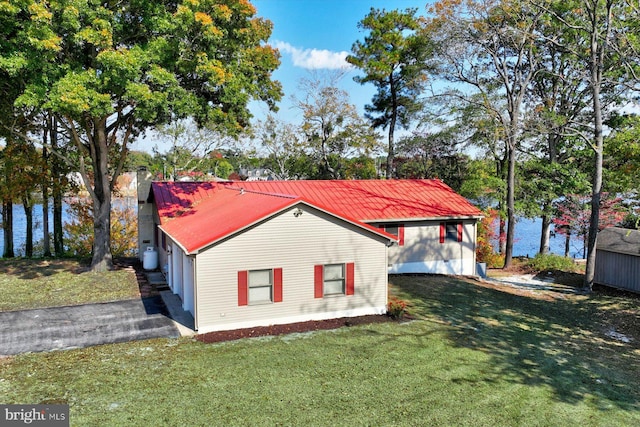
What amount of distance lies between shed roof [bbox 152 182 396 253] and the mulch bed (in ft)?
8.49

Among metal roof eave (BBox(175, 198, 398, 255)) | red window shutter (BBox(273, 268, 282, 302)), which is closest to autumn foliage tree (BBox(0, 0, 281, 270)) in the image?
metal roof eave (BBox(175, 198, 398, 255))

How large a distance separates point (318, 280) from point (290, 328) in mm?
1789

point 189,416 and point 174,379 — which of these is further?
point 174,379

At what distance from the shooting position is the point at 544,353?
12.5 meters

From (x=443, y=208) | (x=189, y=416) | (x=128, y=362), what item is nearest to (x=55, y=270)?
(x=128, y=362)

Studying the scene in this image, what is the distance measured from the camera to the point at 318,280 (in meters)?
14.1

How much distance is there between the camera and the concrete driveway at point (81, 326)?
11.9 metres

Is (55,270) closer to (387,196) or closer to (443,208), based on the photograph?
(387,196)

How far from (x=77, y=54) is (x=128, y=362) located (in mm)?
13190

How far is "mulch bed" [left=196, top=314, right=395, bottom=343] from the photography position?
494 inches

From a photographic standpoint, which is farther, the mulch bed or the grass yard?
the grass yard

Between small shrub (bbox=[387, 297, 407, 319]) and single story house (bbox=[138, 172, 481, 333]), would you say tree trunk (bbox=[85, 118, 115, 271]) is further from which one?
small shrub (bbox=[387, 297, 407, 319])

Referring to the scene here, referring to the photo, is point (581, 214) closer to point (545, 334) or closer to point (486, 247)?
point (486, 247)

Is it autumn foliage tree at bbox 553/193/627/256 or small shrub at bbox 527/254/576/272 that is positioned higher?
autumn foliage tree at bbox 553/193/627/256
